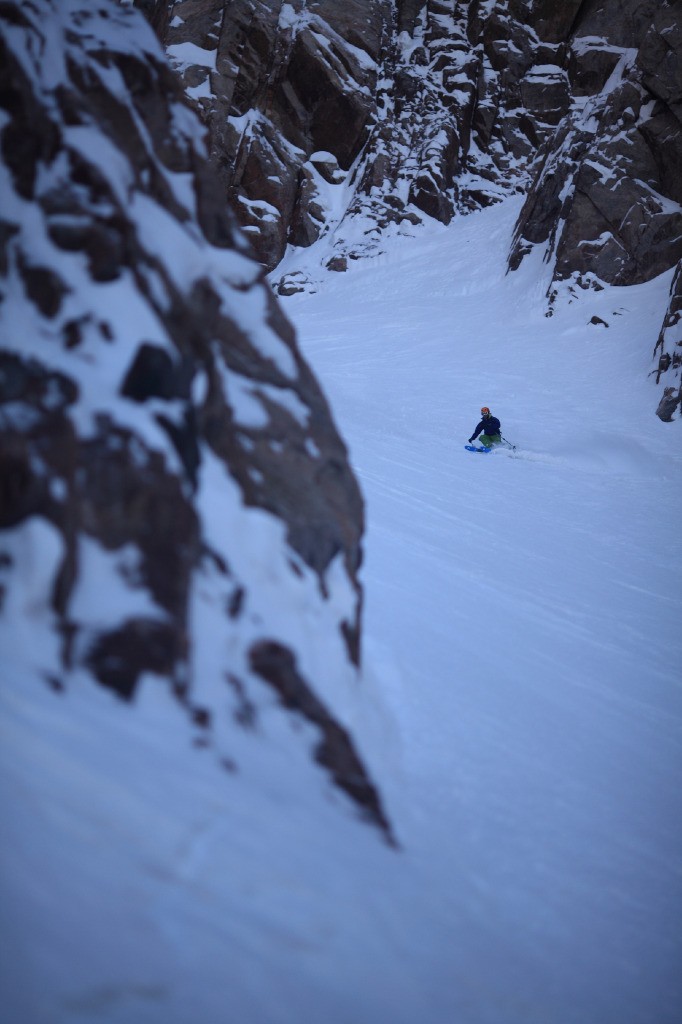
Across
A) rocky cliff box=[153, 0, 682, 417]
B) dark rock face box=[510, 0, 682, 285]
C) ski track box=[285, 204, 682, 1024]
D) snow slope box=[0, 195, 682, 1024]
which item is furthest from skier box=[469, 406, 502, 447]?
rocky cliff box=[153, 0, 682, 417]

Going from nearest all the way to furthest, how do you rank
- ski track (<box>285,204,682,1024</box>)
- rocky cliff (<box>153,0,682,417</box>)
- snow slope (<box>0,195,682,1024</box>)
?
snow slope (<box>0,195,682,1024</box>), ski track (<box>285,204,682,1024</box>), rocky cliff (<box>153,0,682,417</box>)

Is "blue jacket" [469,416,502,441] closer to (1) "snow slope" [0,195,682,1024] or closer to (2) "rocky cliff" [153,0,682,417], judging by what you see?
(1) "snow slope" [0,195,682,1024]

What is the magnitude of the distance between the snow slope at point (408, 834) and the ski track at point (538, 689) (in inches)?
0.6

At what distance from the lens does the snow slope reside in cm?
146

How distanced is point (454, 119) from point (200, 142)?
2873 centimetres

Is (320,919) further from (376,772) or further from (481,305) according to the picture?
(481,305)

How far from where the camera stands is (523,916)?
2281 millimetres

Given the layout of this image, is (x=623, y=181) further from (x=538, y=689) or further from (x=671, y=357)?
(x=538, y=689)

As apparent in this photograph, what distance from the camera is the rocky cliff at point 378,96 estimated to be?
2527 centimetres

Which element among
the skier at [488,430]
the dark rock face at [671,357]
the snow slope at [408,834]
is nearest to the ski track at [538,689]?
the snow slope at [408,834]

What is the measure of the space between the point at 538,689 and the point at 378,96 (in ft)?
100

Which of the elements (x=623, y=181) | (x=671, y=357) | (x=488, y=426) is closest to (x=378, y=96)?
(x=623, y=181)

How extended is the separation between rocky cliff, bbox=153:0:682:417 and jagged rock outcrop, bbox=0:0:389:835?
22.2 metres

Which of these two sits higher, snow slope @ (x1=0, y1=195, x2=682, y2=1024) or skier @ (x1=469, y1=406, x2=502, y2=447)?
snow slope @ (x1=0, y1=195, x2=682, y2=1024)
